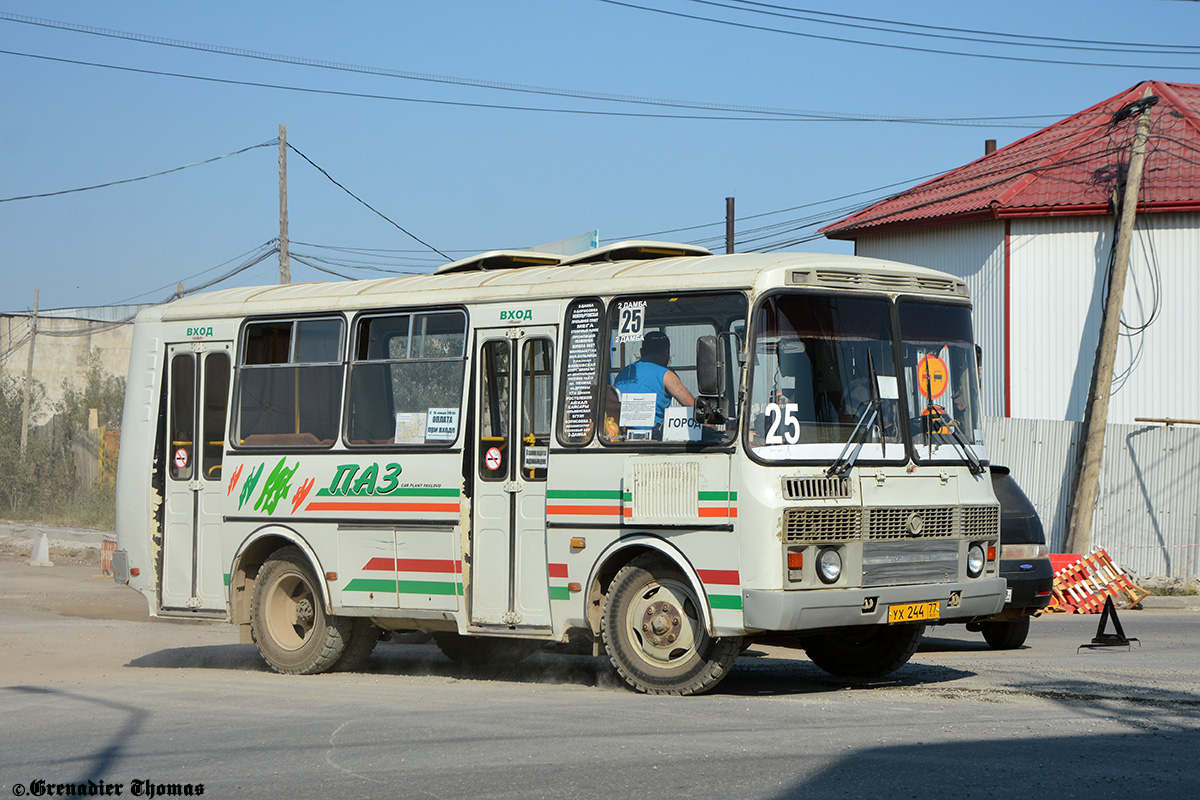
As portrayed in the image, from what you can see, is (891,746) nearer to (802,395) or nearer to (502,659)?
(802,395)

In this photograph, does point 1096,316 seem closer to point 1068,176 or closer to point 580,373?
point 1068,176

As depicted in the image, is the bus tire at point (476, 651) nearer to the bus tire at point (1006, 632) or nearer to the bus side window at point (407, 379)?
the bus side window at point (407, 379)

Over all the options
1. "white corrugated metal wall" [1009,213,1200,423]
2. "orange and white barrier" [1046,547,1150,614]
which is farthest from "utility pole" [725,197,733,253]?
"orange and white barrier" [1046,547,1150,614]

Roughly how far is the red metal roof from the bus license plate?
18729 millimetres

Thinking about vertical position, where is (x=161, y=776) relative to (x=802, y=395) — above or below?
below

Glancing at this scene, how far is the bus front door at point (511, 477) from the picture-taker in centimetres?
1034

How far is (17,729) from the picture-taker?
8.69 metres

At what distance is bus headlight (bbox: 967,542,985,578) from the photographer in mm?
9922

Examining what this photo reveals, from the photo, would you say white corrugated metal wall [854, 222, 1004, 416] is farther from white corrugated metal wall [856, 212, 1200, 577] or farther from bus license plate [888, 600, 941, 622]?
bus license plate [888, 600, 941, 622]

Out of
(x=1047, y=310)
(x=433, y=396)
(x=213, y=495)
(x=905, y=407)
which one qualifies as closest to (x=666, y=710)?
(x=905, y=407)

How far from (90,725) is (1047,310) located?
865 inches

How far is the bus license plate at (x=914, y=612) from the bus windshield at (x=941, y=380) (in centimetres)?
101

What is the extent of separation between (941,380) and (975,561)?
4.27 feet

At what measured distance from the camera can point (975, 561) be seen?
9969mm
